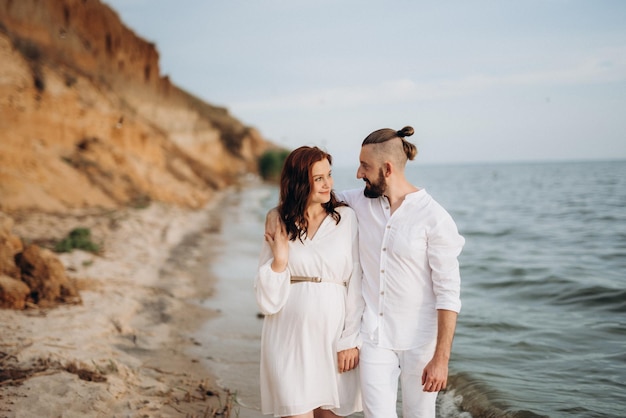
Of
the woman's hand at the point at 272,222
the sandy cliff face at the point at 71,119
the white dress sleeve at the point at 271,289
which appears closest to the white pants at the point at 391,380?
the white dress sleeve at the point at 271,289

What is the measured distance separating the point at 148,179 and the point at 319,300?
21162mm

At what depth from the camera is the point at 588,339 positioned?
7.45 metres

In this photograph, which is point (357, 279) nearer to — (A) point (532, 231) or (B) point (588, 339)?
(B) point (588, 339)

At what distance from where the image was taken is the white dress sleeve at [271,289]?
10.5 ft

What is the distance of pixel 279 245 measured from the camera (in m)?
3.26

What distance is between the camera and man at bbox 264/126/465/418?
3160 mm

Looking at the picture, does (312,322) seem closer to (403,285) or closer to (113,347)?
(403,285)

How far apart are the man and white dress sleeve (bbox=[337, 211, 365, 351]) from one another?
34 millimetres

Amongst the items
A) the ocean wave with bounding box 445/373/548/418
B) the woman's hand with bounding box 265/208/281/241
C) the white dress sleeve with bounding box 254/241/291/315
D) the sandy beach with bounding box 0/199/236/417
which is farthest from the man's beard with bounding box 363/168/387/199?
the ocean wave with bounding box 445/373/548/418

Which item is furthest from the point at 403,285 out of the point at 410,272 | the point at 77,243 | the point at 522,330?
the point at 77,243

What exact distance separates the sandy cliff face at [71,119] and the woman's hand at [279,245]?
11.6m

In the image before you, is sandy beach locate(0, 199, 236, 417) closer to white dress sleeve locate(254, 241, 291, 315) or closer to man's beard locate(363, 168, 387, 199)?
white dress sleeve locate(254, 241, 291, 315)

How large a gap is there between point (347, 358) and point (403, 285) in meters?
0.52

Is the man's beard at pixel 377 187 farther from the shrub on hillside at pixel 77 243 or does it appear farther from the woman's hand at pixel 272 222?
the shrub on hillside at pixel 77 243
